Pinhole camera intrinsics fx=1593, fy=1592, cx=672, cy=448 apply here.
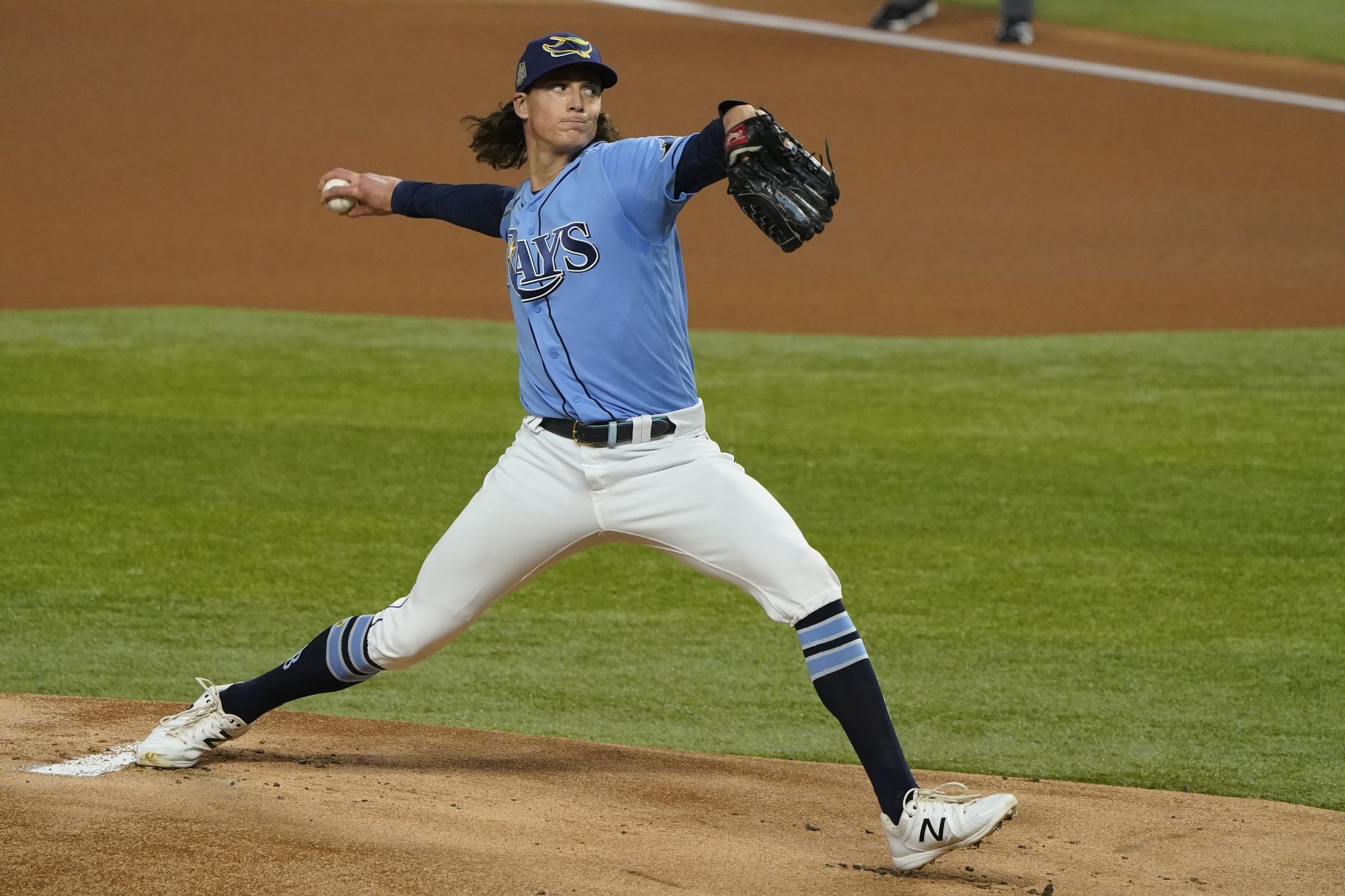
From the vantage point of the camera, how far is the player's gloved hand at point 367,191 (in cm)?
430

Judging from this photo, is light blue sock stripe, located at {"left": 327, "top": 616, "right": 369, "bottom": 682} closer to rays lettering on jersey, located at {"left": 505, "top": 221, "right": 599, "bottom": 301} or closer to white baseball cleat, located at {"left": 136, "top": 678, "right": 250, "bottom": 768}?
white baseball cleat, located at {"left": 136, "top": 678, "right": 250, "bottom": 768}

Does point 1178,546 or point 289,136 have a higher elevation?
point 289,136

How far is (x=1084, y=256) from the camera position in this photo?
1373 cm

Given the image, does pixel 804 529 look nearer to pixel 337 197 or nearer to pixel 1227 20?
pixel 337 197

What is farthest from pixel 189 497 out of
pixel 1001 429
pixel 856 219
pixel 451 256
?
pixel 856 219

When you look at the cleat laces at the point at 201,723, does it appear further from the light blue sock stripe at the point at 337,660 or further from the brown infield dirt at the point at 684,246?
the light blue sock stripe at the point at 337,660

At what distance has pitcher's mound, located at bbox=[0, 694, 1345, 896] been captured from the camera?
133 inches

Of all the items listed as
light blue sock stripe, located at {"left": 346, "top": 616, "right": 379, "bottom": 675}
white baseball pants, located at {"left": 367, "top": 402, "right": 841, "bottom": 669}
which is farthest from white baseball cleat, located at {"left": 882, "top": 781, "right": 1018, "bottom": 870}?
light blue sock stripe, located at {"left": 346, "top": 616, "right": 379, "bottom": 675}

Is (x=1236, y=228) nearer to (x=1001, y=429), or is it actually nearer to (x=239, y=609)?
(x=1001, y=429)

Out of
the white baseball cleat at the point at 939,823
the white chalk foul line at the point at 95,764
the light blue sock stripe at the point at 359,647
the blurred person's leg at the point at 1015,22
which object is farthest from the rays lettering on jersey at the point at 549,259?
the blurred person's leg at the point at 1015,22

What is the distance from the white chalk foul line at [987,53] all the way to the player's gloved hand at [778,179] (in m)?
15.8

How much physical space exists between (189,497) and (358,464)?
93cm

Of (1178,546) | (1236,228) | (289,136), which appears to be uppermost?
(289,136)

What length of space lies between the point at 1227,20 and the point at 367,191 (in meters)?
19.5
